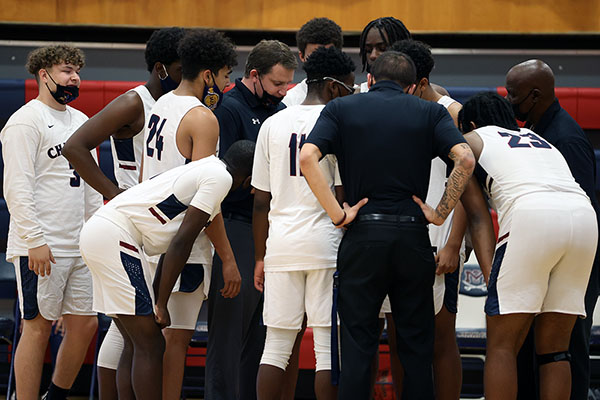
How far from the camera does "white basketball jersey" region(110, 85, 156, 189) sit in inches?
159

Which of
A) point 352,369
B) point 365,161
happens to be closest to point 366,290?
point 352,369

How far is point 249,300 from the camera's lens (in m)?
3.90

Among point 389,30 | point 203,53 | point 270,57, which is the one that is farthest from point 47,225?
point 389,30

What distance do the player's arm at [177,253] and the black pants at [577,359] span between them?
179 cm

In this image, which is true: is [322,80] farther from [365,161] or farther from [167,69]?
[167,69]

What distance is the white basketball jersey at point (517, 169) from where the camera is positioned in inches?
129

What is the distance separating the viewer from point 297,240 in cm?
342

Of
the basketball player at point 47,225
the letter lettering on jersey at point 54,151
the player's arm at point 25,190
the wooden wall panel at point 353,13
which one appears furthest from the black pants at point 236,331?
the wooden wall panel at point 353,13

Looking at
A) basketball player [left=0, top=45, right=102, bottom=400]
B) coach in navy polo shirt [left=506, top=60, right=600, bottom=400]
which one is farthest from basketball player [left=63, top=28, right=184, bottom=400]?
coach in navy polo shirt [left=506, top=60, right=600, bottom=400]

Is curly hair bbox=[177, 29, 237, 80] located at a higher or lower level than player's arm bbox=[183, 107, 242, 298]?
higher

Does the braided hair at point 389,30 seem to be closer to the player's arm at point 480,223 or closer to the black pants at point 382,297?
the player's arm at point 480,223

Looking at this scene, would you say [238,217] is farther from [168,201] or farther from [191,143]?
[168,201]

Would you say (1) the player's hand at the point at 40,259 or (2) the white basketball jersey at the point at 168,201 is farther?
(1) the player's hand at the point at 40,259

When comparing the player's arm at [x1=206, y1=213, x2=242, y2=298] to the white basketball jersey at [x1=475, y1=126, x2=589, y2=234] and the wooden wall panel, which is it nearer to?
the white basketball jersey at [x1=475, y1=126, x2=589, y2=234]
